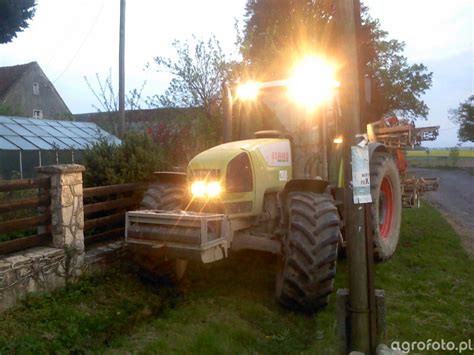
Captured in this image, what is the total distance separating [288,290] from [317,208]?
0.93 meters

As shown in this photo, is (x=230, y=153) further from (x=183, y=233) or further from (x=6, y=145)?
(x=6, y=145)

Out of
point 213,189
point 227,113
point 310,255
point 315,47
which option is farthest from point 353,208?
point 315,47

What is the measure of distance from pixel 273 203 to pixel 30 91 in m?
35.9

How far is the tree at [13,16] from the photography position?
16.5m

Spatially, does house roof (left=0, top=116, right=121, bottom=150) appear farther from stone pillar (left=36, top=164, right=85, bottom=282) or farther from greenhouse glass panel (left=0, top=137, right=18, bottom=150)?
stone pillar (left=36, top=164, right=85, bottom=282)

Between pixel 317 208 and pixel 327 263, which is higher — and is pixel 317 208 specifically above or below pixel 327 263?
above

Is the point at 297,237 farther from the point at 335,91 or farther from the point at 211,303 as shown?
the point at 335,91

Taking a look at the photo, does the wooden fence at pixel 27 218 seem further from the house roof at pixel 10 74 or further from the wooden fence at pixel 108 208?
the house roof at pixel 10 74

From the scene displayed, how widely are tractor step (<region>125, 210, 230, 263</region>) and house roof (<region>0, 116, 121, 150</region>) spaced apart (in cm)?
761

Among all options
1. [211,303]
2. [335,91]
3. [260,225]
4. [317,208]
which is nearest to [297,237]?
[317,208]

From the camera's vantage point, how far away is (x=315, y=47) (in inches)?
733

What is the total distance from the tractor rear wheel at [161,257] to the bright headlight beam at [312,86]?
6.48 feet

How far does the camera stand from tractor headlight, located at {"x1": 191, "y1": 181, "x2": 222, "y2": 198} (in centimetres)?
544

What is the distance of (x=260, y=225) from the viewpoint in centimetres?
584
